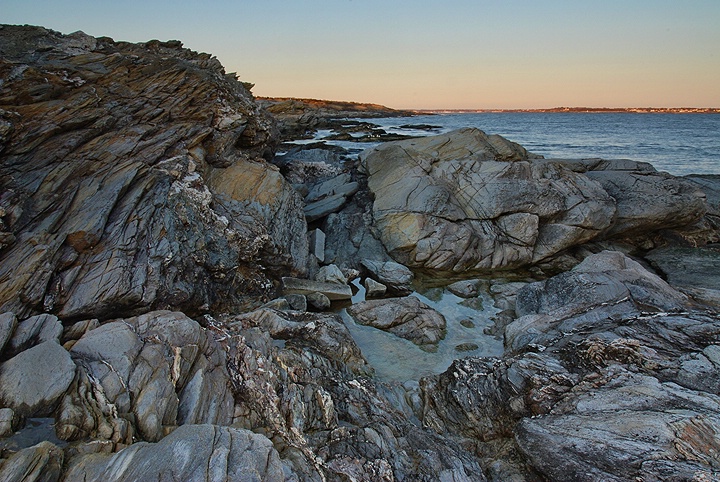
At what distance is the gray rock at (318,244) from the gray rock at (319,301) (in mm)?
2882

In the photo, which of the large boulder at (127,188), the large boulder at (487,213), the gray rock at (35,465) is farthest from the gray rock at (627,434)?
the large boulder at (487,213)

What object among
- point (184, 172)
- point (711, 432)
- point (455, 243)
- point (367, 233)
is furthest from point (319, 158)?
point (711, 432)

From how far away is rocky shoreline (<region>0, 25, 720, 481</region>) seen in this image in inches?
252

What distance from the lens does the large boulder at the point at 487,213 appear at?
18359mm

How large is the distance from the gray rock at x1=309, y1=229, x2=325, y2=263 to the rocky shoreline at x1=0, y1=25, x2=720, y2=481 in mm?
137

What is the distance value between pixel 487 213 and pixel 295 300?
973cm

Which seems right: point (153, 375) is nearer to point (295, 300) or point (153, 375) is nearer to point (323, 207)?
point (295, 300)

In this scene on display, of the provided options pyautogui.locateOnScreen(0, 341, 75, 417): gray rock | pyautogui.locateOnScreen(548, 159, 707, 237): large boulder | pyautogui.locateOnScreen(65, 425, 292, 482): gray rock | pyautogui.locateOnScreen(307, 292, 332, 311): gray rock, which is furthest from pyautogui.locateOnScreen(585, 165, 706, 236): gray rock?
pyautogui.locateOnScreen(0, 341, 75, 417): gray rock

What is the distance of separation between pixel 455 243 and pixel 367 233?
3965 millimetres

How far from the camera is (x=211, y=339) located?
870 centimetres

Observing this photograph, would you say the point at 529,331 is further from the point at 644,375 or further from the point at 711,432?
the point at 711,432

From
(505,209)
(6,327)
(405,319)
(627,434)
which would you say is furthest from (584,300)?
(6,327)

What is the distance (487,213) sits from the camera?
62.5ft

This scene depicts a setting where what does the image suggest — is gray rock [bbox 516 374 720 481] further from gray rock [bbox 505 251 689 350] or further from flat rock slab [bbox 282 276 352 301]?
flat rock slab [bbox 282 276 352 301]
